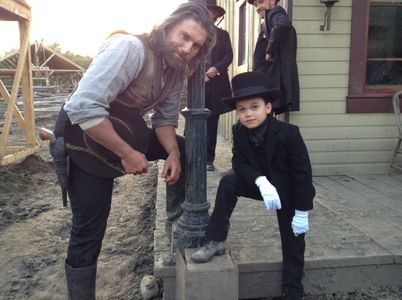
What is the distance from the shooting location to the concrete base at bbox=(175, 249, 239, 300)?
2.27 m

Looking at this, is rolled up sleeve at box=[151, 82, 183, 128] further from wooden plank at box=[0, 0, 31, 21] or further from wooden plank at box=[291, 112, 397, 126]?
wooden plank at box=[0, 0, 31, 21]

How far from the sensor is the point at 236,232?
10.2 feet

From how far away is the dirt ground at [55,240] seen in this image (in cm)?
304

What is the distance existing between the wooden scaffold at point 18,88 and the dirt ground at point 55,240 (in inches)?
19.3

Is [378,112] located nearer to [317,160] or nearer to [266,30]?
[317,160]

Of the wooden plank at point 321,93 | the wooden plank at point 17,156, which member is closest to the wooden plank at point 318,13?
the wooden plank at point 321,93

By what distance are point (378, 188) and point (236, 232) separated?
2119mm

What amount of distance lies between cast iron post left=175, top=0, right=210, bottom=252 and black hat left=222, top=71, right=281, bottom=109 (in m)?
0.19

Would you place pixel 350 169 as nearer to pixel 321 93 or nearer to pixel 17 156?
pixel 321 93

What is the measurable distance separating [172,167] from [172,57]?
697 millimetres

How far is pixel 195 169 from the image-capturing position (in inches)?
98.2

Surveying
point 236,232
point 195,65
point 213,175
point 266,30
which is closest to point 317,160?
point 213,175

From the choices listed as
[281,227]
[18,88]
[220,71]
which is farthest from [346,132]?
[18,88]

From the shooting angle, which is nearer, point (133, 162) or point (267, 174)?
point (133, 162)
